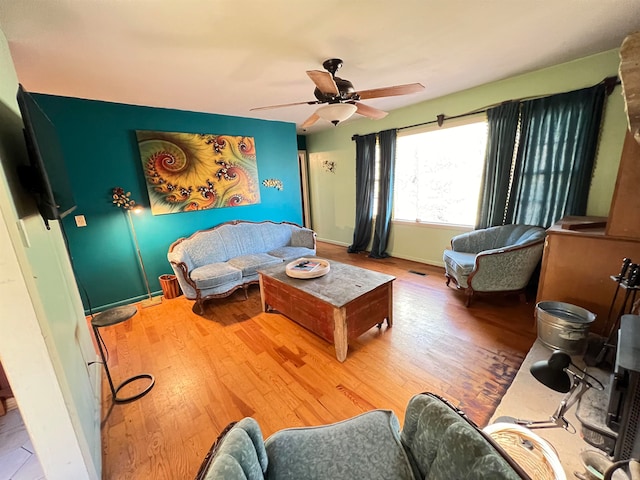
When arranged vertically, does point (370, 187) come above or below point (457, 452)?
above

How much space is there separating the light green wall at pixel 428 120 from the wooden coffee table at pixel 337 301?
2145 millimetres

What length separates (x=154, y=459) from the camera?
1432 mm

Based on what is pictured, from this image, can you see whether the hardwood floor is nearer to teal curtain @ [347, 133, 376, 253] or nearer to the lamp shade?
the lamp shade

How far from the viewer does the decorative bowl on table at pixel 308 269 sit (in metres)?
2.46

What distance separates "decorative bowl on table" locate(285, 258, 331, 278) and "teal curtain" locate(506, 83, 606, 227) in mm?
2457

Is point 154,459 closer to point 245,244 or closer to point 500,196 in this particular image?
point 245,244

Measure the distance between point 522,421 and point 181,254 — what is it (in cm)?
342

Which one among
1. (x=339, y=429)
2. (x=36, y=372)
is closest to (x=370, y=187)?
(x=339, y=429)

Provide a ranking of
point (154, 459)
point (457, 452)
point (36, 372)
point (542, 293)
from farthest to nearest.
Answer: point (542, 293), point (154, 459), point (36, 372), point (457, 452)

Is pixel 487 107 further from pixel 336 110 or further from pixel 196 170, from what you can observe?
pixel 196 170

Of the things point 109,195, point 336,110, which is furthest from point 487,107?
point 109,195

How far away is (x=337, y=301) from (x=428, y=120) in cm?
321

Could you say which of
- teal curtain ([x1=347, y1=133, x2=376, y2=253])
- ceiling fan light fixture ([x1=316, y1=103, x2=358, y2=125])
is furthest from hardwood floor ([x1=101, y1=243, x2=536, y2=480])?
teal curtain ([x1=347, y1=133, x2=376, y2=253])

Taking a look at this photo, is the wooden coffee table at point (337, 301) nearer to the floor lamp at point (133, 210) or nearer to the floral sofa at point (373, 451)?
the floral sofa at point (373, 451)
